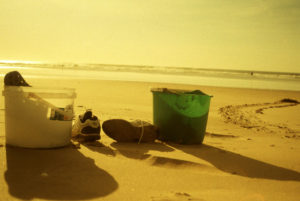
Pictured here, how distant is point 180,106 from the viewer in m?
3.37

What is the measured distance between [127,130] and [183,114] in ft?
2.04

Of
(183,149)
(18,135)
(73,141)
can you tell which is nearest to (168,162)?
(183,149)

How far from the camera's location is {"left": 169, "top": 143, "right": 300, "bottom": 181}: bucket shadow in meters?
2.50

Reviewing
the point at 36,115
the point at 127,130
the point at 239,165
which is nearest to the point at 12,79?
the point at 36,115

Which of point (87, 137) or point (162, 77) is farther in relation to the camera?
point (162, 77)

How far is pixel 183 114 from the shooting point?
3.38 meters

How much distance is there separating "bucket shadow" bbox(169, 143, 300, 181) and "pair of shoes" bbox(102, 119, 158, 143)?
34 cm

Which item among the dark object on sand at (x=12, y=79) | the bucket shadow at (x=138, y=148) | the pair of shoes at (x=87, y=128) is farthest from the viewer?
the pair of shoes at (x=87, y=128)

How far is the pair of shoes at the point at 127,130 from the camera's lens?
324 cm

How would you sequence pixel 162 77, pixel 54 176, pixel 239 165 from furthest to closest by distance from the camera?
pixel 162 77, pixel 239 165, pixel 54 176

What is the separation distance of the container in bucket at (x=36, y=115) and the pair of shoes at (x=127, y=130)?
554 millimetres

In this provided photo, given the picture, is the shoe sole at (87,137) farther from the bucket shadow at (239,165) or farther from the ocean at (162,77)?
the ocean at (162,77)

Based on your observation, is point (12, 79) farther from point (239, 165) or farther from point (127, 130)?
point (239, 165)

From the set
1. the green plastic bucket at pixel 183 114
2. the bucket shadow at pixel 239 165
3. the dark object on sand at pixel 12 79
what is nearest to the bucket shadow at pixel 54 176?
the dark object on sand at pixel 12 79
